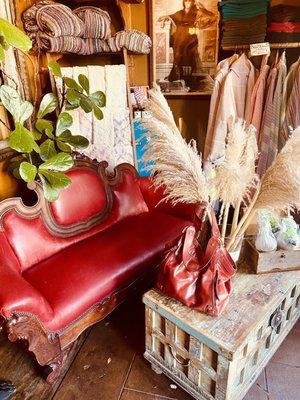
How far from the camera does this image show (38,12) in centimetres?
197

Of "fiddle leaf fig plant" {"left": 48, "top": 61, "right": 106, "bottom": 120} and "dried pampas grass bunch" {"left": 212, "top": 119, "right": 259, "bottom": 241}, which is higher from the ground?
"fiddle leaf fig plant" {"left": 48, "top": 61, "right": 106, "bottom": 120}

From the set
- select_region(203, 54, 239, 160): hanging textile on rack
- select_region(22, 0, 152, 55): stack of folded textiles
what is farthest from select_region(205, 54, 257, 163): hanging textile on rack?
select_region(22, 0, 152, 55): stack of folded textiles

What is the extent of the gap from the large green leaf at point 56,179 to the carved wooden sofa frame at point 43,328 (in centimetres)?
19

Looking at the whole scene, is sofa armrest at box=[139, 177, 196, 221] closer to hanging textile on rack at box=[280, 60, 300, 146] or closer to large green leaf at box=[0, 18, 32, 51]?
hanging textile on rack at box=[280, 60, 300, 146]

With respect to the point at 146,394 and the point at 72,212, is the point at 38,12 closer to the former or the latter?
the point at 72,212

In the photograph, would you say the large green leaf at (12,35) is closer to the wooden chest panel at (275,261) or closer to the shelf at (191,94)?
the wooden chest panel at (275,261)

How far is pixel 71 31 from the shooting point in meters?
2.07

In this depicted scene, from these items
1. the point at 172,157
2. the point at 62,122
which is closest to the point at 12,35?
the point at 62,122

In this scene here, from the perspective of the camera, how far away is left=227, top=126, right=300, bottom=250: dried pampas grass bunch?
1.16 meters

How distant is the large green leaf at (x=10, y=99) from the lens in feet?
4.91

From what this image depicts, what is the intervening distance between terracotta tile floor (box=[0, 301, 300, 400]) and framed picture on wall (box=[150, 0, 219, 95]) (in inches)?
87.0

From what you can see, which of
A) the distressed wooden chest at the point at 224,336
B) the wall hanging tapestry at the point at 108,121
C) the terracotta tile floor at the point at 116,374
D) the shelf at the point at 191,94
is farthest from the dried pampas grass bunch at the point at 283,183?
the shelf at the point at 191,94

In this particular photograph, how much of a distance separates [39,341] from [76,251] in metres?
0.56

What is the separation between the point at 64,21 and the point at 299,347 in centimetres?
240
